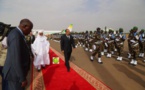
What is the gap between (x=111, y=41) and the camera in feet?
44.8

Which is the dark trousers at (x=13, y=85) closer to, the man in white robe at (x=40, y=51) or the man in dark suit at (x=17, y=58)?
the man in dark suit at (x=17, y=58)

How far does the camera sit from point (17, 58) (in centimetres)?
271

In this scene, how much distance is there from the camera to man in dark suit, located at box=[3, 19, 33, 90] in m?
2.71

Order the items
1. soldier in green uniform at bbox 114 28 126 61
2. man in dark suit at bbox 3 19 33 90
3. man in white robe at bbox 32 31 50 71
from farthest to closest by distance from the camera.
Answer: soldier in green uniform at bbox 114 28 126 61 → man in white robe at bbox 32 31 50 71 → man in dark suit at bbox 3 19 33 90

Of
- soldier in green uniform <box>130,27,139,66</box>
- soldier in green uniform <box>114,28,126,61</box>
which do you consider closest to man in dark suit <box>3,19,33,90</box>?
soldier in green uniform <box>130,27,139,66</box>

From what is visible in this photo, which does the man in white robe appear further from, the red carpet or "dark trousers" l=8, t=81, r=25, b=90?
"dark trousers" l=8, t=81, r=25, b=90

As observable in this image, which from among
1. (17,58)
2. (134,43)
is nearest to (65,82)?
(17,58)

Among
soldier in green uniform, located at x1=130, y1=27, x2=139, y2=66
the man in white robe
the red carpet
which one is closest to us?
the red carpet

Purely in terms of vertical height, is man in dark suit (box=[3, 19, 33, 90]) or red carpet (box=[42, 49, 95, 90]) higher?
man in dark suit (box=[3, 19, 33, 90])

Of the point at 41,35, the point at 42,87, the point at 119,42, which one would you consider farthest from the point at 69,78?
the point at 119,42

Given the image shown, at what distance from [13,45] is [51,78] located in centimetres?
424

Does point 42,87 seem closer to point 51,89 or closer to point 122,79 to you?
point 51,89

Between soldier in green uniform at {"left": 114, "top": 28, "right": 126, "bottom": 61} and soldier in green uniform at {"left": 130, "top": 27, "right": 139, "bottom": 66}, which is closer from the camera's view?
soldier in green uniform at {"left": 130, "top": 27, "right": 139, "bottom": 66}

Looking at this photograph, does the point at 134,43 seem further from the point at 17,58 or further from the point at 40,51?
the point at 17,58
